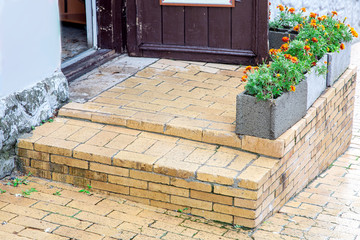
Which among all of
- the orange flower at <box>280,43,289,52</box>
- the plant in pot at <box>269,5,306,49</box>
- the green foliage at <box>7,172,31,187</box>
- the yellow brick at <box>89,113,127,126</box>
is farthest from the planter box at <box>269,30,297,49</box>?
the green foliage at <box>7,172,31,187</box>

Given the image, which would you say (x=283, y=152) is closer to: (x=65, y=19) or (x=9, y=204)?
(x=9, y=204)

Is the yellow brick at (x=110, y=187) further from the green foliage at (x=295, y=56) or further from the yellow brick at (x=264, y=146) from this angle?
the green foliage at (x=295, y=56)

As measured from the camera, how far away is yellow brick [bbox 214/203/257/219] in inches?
165

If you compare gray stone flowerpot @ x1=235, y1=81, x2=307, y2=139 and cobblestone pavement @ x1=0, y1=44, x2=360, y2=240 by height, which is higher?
gray stone flowerpot @ x1=235, y1=81, x2=307, y2=139

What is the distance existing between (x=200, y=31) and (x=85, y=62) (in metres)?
1.21

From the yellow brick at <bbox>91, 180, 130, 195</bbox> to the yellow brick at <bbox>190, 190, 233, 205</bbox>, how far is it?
1.78 ft

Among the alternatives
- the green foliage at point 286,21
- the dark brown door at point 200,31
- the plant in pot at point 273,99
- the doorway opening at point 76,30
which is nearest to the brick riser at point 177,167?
the plant in pot at point 273,99

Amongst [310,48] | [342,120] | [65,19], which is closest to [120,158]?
[310,48]

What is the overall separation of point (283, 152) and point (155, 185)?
3.18 ft

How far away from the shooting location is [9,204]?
445 centimetres

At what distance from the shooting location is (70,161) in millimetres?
4684

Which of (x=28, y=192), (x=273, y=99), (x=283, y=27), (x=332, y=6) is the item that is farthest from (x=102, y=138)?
(x=332, y=6)

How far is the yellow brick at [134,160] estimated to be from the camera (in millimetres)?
4422

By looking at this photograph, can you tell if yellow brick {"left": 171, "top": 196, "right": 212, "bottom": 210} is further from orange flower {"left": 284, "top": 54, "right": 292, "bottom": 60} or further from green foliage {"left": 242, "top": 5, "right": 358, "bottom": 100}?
orange flower {"left": 284, "top": 54, "right": 292, "bottom": 60}
